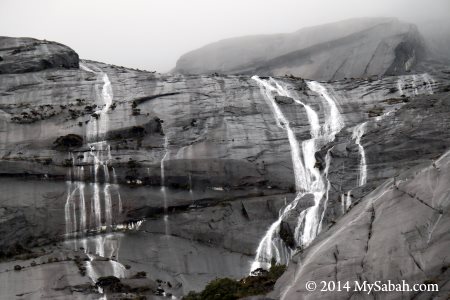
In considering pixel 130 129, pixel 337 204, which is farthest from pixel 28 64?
pixel 337 204

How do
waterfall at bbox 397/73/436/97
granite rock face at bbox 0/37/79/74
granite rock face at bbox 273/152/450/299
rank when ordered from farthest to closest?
granite rock face at bbox 0/37/79/74
waterfall at bbox 397/73/436/97
granite rock face at bbox 273/152/450/299

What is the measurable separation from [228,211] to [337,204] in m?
8.75

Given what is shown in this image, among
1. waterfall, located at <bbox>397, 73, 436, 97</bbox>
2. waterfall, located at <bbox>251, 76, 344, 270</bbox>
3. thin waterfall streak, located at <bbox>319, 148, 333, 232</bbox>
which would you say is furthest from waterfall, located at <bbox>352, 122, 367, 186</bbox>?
waterfall, located at <bbox>397, 73, 436, 97</bbox>

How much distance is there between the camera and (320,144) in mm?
56281

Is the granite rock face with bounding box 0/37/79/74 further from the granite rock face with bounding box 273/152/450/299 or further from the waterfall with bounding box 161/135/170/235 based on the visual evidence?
the granite rock face with bounding box 273/152/450/299

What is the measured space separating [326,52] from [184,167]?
5161 cm

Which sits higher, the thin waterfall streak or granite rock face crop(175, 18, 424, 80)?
granite rock face crop(175, 18, 424, 80)

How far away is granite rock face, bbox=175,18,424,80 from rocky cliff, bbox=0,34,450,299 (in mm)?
26243

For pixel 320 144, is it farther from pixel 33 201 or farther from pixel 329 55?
pixel 329 55

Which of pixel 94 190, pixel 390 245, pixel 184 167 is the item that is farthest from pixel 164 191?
pixel 390 245

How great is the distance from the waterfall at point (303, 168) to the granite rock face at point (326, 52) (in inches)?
1026

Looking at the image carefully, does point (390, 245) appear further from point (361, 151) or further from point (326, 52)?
point (326, 52)

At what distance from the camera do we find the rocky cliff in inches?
1820

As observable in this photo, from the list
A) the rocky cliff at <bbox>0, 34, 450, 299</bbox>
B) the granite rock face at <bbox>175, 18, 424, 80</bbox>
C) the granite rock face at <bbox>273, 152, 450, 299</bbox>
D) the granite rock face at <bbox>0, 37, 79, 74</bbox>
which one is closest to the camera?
the granite rock face at <bbox>273, 152, 450, 299</bbox>
